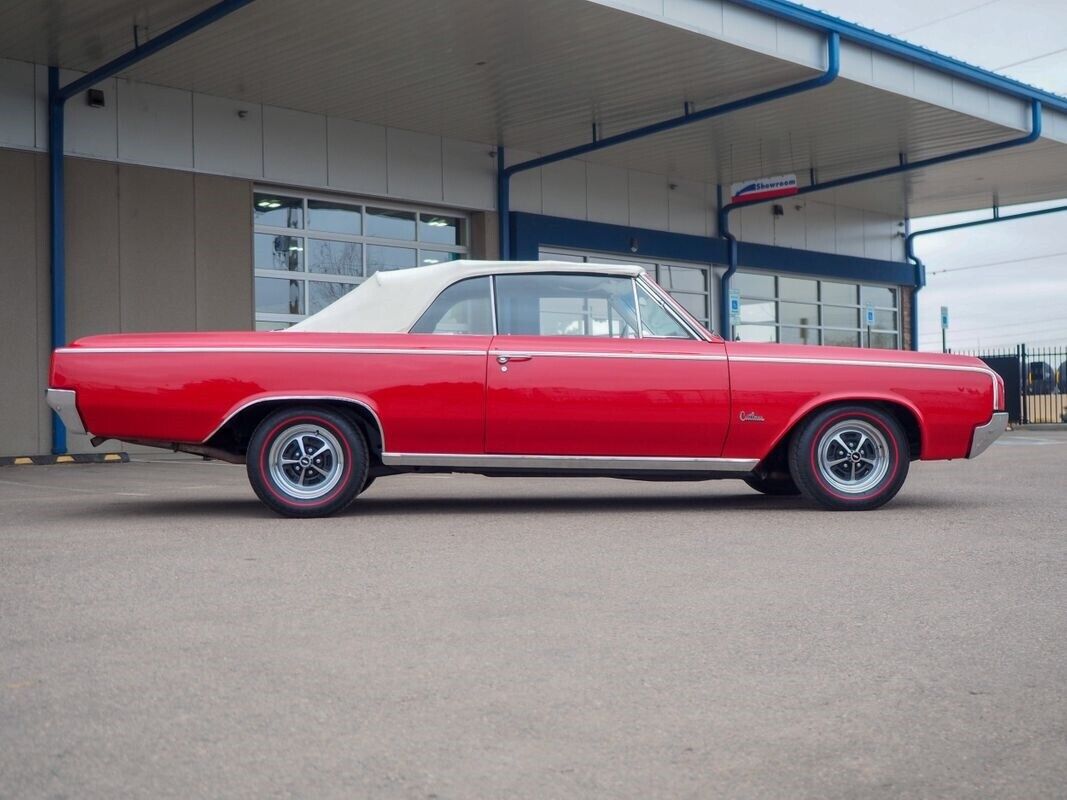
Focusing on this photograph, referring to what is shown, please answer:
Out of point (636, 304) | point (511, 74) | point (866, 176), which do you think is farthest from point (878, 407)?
point (866, 176)

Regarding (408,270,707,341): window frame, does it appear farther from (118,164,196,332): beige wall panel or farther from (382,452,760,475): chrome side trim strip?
(118,164,196,332): beige wall panel

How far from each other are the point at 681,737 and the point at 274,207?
49.9 feet

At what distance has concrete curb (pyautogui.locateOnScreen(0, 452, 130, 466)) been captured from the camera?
46.1 feet

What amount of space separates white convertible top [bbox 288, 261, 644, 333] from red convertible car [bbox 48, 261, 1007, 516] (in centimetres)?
1

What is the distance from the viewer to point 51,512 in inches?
302

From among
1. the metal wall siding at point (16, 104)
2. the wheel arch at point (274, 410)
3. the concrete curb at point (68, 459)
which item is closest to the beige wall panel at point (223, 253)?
the concrete curb at point (68, 459)

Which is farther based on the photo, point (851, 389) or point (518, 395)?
point (851, 389)

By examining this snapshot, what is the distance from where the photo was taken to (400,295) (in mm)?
7590

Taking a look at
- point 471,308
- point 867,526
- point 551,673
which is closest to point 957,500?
point 867,526

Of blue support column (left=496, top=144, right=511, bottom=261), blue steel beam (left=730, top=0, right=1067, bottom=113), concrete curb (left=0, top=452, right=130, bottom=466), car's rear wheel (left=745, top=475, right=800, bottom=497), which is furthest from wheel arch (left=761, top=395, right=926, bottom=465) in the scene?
blue support column (left=496, top=144, right=511, bottom=261)

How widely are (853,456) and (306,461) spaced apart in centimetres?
337

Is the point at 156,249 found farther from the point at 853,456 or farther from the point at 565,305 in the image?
the point at 853,456

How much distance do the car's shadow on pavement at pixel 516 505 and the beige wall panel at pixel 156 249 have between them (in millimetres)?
7439

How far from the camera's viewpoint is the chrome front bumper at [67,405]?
699 cm
